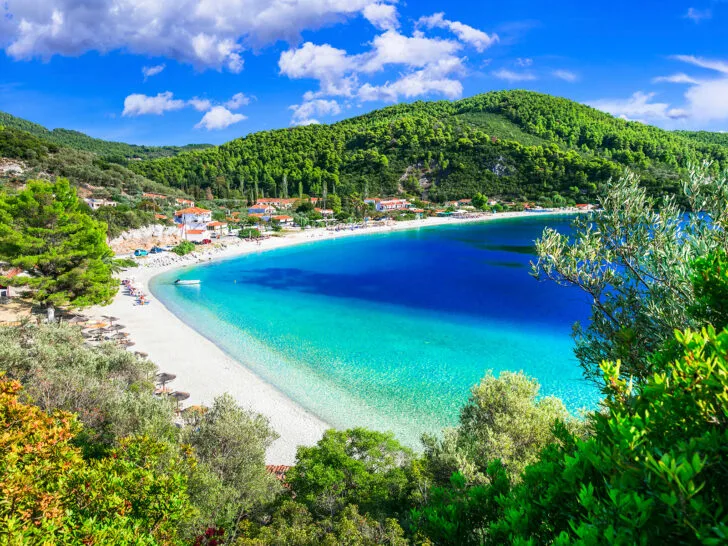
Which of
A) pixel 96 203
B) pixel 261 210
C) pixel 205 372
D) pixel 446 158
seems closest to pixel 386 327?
pixel 205 372

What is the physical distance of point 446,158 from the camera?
131m

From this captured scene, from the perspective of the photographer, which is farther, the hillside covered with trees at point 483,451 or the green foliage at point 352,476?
the green foliage at point 352,476

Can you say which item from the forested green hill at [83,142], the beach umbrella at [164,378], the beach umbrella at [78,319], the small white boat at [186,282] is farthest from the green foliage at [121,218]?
the forested green hill at [83,142]

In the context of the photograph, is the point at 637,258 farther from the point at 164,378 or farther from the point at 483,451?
the point at 164,378

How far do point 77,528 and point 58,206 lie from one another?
22018mm

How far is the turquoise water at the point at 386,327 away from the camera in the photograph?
18281 mm

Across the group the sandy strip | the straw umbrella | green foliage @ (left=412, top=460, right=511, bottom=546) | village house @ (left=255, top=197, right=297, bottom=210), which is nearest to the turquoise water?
the sandy strip

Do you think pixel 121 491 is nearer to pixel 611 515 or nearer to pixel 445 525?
pixel 445 525

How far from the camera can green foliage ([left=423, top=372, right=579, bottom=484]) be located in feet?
29.6

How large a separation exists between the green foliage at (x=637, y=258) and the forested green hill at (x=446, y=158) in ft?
345

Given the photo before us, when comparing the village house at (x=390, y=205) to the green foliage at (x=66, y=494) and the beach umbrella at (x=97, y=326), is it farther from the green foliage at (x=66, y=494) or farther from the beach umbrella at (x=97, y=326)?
the green foliage at (x=66, y=494)

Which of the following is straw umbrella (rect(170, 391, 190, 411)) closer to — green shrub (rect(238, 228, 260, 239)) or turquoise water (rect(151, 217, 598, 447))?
turquoise water (rect(151, 217, 598, 447))

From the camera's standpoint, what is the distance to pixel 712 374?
8.17 ft

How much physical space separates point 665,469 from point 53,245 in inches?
1054
